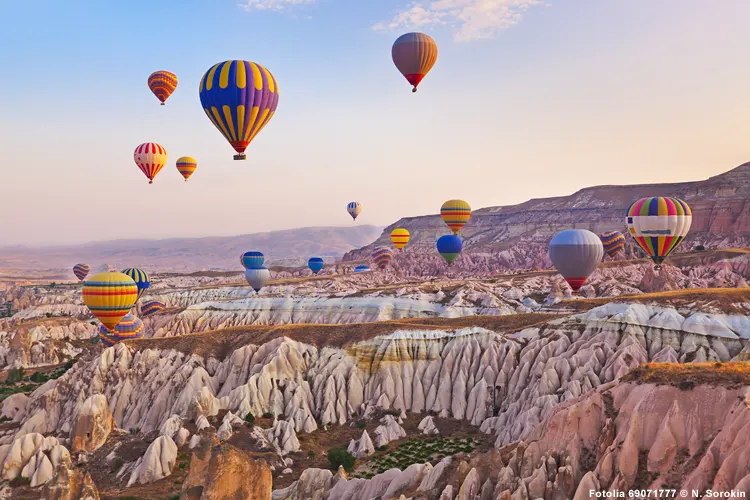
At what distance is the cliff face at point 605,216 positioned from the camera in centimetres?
13362

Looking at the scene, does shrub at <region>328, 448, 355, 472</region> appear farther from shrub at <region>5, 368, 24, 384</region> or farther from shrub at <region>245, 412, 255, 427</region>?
shrub at <region>5, 368, 24, 384</region>

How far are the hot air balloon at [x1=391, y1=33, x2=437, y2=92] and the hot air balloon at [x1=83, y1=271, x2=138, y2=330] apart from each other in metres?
37.9

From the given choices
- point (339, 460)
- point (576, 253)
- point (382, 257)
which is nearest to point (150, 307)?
point (382, 257)

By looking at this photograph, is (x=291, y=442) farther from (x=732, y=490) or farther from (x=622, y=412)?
(x=732, y=490)

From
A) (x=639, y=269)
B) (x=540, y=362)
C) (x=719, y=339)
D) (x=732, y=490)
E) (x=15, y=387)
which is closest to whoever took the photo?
(x=732, y=490)

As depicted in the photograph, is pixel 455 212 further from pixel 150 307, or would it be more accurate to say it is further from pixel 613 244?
Answer: pixel 150 307

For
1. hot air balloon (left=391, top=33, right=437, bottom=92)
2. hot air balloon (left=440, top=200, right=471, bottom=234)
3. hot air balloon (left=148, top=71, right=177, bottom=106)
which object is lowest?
hot air balloon (left=440, top=200, right=471, bottom=234)

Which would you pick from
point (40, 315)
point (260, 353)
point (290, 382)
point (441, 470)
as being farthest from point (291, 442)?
point (40, 315)

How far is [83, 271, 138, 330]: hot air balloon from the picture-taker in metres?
57.9

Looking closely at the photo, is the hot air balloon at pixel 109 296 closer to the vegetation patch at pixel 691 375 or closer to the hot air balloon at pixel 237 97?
the hot air balloon at pixel 237 97

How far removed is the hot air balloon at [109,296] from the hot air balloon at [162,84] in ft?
104

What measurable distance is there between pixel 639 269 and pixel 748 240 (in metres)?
45.3

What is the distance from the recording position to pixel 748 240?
412ft

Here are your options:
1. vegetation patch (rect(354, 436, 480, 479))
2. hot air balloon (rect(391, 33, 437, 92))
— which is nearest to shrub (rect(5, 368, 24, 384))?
vegetation patch (rect(354, 436, 480, 479))
